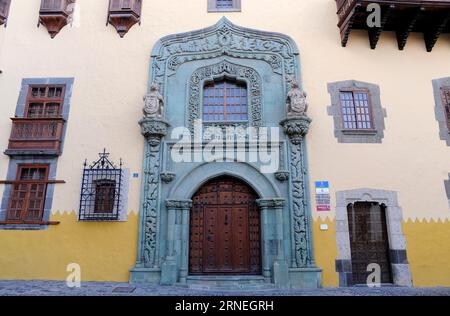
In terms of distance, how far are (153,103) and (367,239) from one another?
7051mm

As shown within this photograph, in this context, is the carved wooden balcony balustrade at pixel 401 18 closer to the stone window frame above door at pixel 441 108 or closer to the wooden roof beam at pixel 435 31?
the wooden roof beam at pixel 435 31

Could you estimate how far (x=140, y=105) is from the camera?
32.7 feet

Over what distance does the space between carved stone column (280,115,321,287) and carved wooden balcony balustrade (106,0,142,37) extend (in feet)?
19.1

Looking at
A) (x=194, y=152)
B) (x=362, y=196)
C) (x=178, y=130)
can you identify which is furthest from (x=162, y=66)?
(x=362, y=196)

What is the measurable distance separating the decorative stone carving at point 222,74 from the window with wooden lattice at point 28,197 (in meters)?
4.62

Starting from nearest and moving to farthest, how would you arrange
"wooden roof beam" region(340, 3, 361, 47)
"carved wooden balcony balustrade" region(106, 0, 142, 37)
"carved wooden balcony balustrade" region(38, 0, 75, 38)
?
"wooden roof beam" region(340, 3, 361, 47)
"carved wooden balcony balustrade" region(106, 0, 142, 37)
"carved wooden balcony balustrade" region(38, 0, 75, 38)

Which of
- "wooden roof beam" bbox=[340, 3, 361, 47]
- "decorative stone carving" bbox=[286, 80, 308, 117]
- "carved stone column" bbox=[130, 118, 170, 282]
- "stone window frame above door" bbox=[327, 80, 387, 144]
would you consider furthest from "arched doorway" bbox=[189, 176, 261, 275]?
"wooden roof beam" bbox=[340, 3, 361, 47]

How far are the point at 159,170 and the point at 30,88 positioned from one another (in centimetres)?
500

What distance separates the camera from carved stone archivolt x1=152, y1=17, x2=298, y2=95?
33.6 feet

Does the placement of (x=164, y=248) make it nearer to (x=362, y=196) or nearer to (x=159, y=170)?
(x=159, y=170)

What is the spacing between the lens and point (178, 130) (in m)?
9.68

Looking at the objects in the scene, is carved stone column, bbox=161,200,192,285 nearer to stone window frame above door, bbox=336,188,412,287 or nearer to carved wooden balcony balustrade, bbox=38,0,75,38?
stone window frame above door, bbox=336,188,412,287

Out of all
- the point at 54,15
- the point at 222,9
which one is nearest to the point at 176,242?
the point at 222,9

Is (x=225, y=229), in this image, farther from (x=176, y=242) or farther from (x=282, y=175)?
(x=282, y=175)
